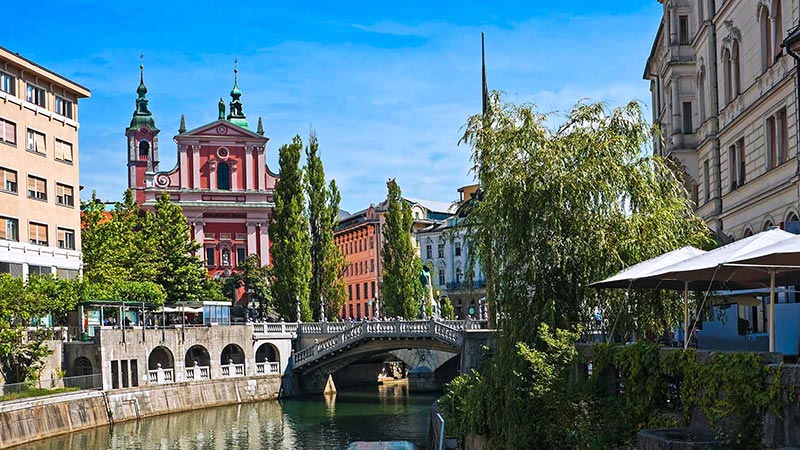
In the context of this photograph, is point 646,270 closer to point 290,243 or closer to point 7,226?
point 7,226

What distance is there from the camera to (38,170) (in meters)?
60.8

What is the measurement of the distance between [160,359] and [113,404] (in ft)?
38.5

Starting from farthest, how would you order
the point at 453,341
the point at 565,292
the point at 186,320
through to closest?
the point at 186,320, the point at 453,341, the point at 565,292

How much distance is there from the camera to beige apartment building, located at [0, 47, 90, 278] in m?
57.8

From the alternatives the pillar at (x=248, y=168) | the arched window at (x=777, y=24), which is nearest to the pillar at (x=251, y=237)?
the pillar at (x=248, y=168)

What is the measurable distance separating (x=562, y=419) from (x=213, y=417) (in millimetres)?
37878

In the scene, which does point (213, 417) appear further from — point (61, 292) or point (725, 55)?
point (725, 55)

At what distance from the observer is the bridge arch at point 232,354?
72188mm

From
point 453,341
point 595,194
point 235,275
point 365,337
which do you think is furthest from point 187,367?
point 595,194

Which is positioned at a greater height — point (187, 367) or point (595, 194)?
point (595, 194)

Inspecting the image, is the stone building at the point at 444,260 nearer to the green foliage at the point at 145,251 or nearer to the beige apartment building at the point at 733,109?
the green foliage at the point at 145,251

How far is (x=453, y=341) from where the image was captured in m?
65.2

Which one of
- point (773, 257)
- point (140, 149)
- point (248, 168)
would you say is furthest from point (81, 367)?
point (140, 149)

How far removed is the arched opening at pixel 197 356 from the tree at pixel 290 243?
304 inches
